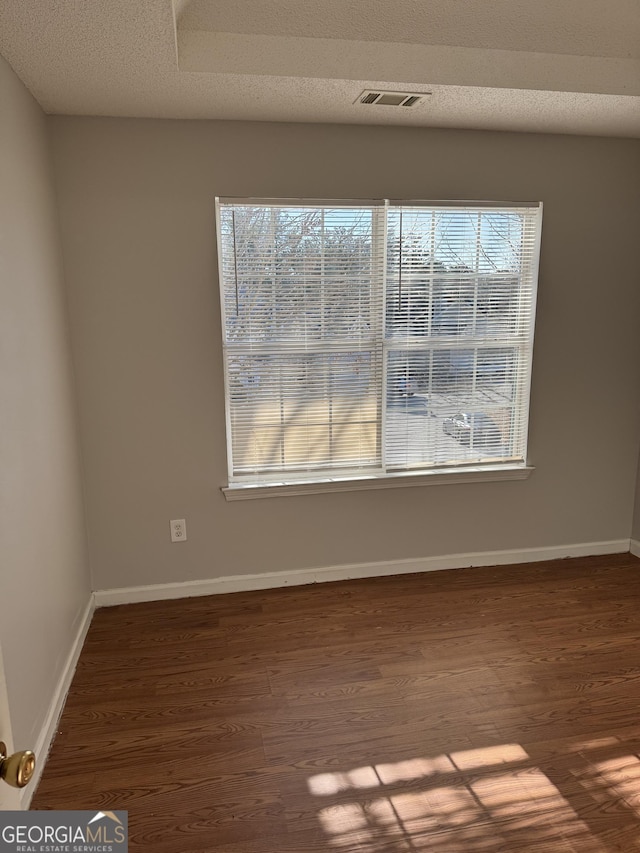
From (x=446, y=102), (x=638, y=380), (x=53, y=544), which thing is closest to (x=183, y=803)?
(x=53, y=544)

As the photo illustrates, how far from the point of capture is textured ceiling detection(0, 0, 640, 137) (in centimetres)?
204

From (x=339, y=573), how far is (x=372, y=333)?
1342mm

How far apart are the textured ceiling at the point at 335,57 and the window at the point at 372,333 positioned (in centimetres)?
55

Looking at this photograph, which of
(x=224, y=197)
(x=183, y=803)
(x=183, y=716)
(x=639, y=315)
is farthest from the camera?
A: (x=639, y=315)

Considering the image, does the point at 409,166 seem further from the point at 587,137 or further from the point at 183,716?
the point at 183,716

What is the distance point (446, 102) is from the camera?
2.51 metres

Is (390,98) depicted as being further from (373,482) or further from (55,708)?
(55,708)

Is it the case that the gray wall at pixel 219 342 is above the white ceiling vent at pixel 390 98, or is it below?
below

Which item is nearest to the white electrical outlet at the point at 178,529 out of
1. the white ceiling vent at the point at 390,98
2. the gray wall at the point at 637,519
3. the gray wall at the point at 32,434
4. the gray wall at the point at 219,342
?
the gray wall at the point at 219,342

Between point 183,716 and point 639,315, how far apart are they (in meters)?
3.14

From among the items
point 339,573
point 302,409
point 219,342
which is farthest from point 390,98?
point 339,573

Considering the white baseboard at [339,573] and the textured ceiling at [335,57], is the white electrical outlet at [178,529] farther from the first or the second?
the textured ceiling at [335,57]

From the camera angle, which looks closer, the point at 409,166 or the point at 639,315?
the point at 409,166

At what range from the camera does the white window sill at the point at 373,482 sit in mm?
3043
